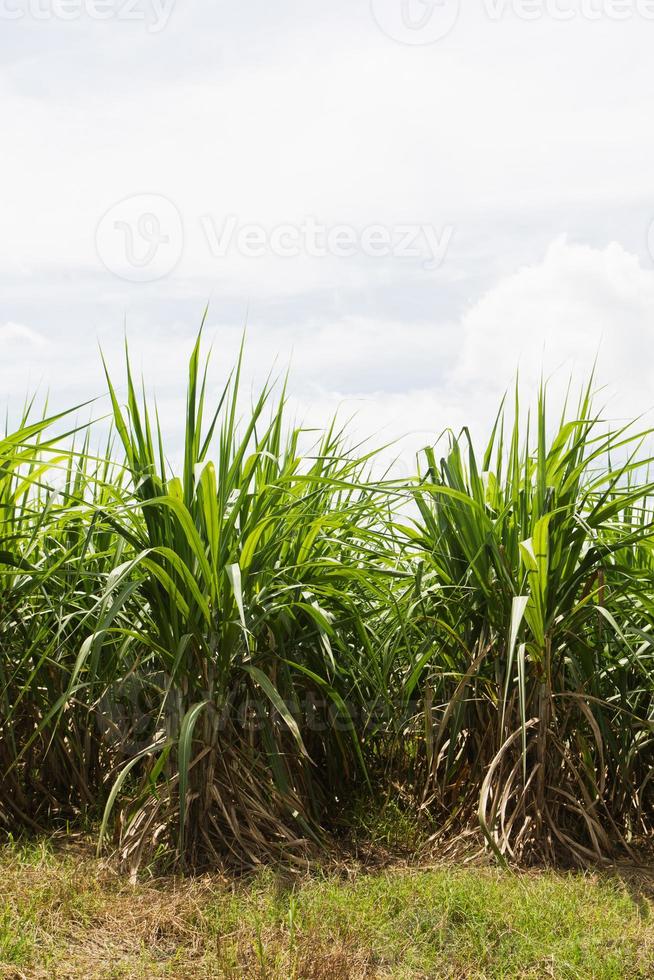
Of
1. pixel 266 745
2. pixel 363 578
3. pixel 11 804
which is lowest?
pixel 11 804

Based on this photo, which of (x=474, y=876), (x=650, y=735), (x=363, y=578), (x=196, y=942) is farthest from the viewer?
(x=650, y=735)

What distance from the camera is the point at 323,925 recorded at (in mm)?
2094

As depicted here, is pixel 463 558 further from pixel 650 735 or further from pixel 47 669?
pixel 47 669

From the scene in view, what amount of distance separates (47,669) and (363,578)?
3.86 feet

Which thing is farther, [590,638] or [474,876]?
[590,638]

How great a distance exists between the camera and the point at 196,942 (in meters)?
2.06

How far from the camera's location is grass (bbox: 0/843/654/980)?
1.96m

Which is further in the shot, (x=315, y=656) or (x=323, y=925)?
(x=315, y=656)

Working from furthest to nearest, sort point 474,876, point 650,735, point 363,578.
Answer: point 650,735, point 363,578, point 474,876

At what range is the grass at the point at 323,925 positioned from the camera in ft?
6.42

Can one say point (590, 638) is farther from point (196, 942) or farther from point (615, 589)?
point (196, 942)

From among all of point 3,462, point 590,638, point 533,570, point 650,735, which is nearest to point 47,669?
point 3,462

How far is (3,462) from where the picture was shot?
2.79 metres

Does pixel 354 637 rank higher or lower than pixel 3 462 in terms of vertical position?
lower
